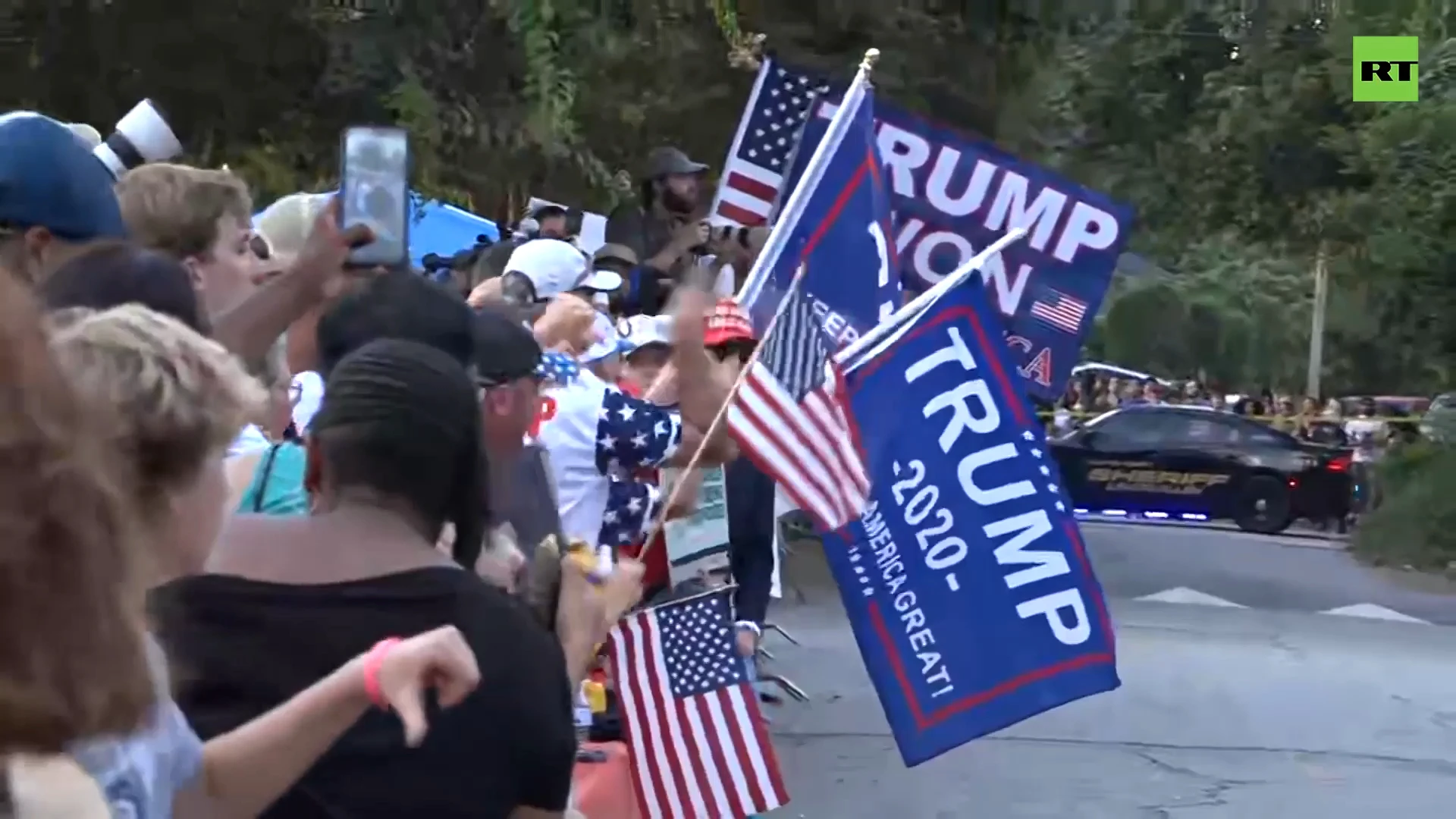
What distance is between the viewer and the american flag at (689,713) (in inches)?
212

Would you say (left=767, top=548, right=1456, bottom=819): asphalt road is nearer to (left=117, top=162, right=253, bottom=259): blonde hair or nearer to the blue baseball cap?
(left=117, top=162, right=253, bottom=259): blonde hair

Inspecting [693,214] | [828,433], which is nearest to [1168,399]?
[693,214]

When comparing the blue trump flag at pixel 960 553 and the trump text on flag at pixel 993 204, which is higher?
the trump text on flag at pixel 993 204

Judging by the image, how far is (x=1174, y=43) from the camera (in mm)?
25828

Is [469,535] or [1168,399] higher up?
[469,535]

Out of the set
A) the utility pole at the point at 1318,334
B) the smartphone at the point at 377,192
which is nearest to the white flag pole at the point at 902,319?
the smartphone at the point at 377,192

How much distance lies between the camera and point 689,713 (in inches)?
216

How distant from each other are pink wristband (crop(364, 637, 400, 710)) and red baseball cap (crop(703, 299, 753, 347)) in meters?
3.32

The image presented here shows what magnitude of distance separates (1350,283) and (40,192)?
962 inches

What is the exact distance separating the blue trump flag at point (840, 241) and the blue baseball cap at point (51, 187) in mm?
2399

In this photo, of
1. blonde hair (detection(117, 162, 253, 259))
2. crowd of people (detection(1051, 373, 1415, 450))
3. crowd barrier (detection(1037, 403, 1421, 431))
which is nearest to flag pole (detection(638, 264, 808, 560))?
blonde hair (detection(117, 162, 253, 259))

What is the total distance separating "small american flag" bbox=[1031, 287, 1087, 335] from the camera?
7.21m

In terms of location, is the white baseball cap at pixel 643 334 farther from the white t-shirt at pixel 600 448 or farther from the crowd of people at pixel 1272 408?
the crowd of people at pixel 1272 408

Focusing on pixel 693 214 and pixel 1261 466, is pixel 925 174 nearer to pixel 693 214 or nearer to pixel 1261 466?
pixel 693 214
